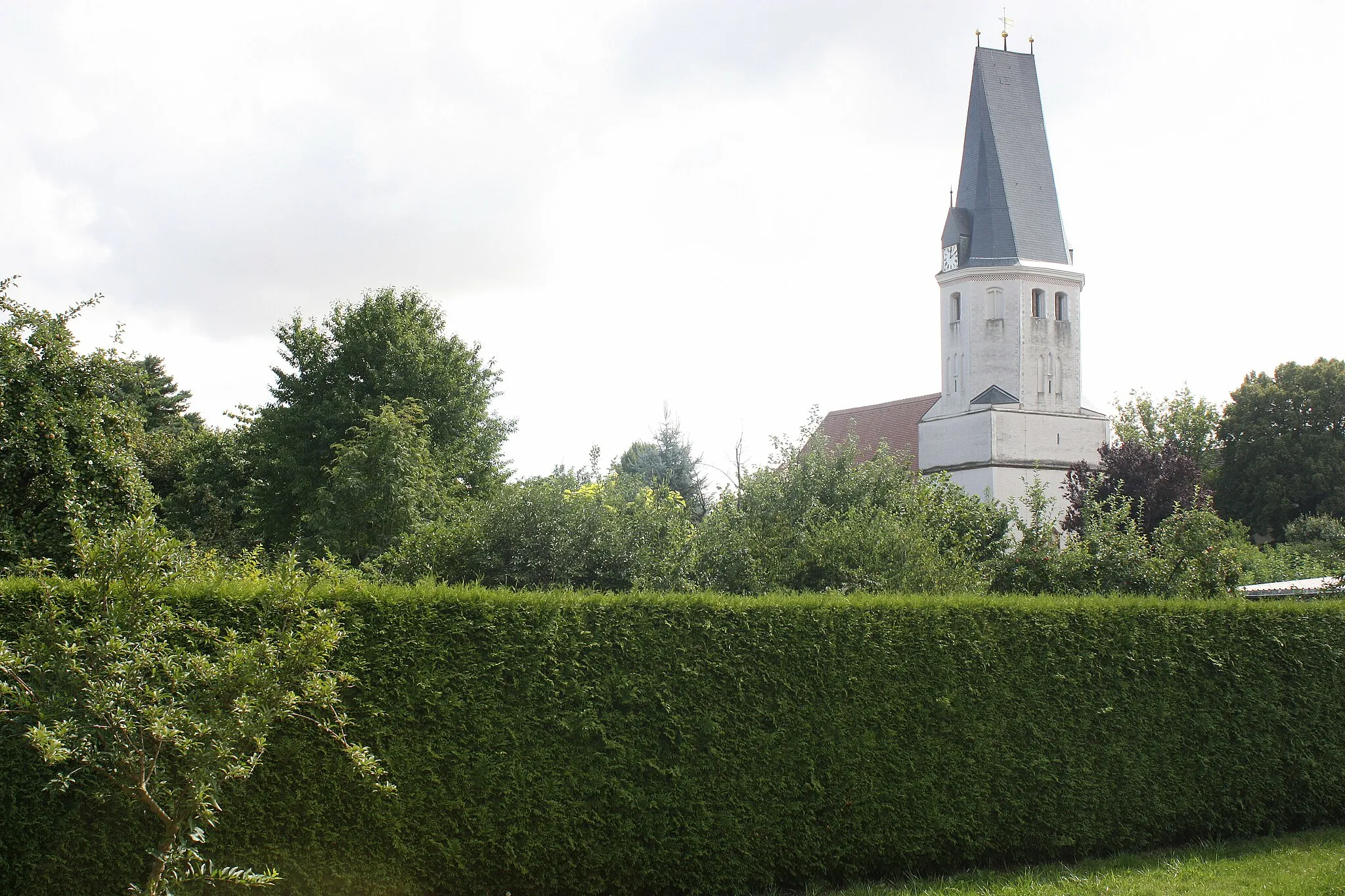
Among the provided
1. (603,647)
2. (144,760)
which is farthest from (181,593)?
(603,647)

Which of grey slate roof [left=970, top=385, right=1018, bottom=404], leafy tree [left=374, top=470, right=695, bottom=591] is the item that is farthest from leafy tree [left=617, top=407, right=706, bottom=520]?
leafy tree [left=374, top=470, right=695, bottom=591]

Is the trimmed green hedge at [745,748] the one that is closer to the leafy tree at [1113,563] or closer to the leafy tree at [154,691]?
the leafy tree at [154,691]

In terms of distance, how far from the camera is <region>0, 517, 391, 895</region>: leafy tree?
573 centimetres

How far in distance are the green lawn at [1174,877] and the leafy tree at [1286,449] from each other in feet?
155

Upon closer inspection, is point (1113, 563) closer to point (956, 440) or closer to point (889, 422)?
point (956, 440)

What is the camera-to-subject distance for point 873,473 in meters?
15.0

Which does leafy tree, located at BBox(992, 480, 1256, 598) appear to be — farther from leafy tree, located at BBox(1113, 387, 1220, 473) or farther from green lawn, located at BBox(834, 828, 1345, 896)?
leafy tree, located at BBox(1113, 387, 1220, 473)

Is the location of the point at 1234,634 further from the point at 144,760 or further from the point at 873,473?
the point at 144,760

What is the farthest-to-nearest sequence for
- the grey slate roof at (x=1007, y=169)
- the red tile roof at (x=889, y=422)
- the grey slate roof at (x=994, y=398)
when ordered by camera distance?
the red tile roof at (x=889, y=422), the grey slate roof at (x=994, y=398), the grey slate roof at (x=1007, y=169)

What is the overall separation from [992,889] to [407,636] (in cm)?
512

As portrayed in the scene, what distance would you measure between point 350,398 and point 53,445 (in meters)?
17.9

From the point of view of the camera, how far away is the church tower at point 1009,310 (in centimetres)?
5225

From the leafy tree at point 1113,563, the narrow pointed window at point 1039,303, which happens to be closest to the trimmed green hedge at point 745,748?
the leafy tree at point 1113,563

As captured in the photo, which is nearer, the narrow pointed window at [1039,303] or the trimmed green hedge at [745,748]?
the trimmed green hedge at [745,748]
